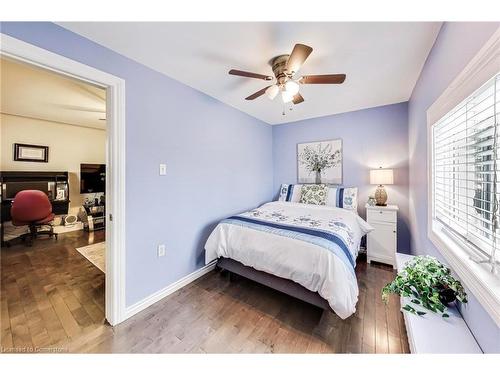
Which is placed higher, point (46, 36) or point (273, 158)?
point (46, 36)

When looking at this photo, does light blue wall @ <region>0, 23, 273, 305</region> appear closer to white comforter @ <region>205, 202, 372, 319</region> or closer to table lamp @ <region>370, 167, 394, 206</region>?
white comforter @ <region>205, 202, 372, 319</region>

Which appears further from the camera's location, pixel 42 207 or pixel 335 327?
pixel 42 207

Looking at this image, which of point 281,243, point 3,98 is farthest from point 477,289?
point 3,98

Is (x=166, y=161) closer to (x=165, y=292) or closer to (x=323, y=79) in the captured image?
(x=165, y=292)

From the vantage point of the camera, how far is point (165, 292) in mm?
2021

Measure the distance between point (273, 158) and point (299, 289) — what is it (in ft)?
9.30

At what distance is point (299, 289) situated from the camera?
66.8 inches

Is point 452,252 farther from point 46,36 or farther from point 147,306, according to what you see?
point 46,36

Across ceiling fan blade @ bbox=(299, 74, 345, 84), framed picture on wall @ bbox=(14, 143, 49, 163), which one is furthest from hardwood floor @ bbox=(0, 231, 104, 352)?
ceiling fan blade @ bbox=(299, 74, 345, 84)

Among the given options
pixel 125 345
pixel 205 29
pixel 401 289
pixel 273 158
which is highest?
pixel 205 29

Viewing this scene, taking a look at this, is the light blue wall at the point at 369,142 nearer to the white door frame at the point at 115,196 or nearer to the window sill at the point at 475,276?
the window sill at the point at 475,276

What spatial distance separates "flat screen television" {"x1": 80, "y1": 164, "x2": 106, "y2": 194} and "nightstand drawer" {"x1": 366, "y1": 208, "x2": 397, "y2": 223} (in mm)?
5545

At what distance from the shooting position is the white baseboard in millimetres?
1735

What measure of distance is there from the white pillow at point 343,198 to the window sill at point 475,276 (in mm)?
1693
